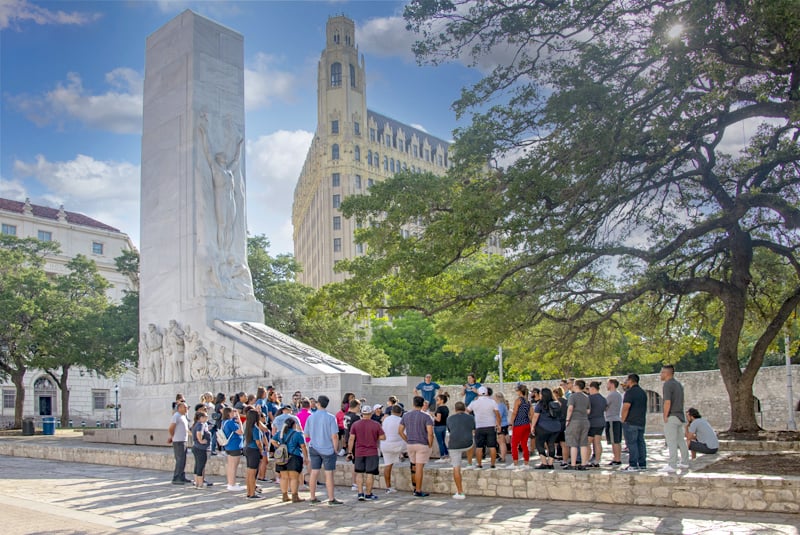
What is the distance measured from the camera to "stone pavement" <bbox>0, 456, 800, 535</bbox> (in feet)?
29.1

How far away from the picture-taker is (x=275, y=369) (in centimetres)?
2014

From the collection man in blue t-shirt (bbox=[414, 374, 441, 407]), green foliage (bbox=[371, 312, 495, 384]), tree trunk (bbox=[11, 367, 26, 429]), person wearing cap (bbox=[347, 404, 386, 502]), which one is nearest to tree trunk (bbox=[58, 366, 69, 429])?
tree trunk (bbox=[11, 367, 26, 429])

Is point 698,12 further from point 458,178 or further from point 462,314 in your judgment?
point 462,314

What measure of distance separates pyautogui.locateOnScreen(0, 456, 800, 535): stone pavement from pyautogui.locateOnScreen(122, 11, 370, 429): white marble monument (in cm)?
891

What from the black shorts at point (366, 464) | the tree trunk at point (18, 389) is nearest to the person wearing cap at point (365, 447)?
the black shorts at point (366, 464)

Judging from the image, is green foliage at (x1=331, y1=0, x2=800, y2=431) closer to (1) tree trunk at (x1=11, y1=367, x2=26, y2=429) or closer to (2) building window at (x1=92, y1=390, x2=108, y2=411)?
(1) tree trunk at (x1=11, y1=367, x2=26, y2=429)

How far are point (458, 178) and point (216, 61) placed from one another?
48.7ft

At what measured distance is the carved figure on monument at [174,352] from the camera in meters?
23.3

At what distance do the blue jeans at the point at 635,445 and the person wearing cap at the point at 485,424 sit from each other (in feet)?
7.06

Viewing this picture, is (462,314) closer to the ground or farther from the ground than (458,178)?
closer to the ground

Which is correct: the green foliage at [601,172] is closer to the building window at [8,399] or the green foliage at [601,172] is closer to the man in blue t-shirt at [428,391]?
the man in blue t-shirt at [428,391]

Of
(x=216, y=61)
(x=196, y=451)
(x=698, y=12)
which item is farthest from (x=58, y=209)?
(x=698, y=12)

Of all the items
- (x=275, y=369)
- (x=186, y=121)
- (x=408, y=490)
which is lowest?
(x=408, y=490)

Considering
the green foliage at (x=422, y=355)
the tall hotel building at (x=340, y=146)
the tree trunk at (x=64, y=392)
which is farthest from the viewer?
the tall hotel building at (x=340, y=146)
